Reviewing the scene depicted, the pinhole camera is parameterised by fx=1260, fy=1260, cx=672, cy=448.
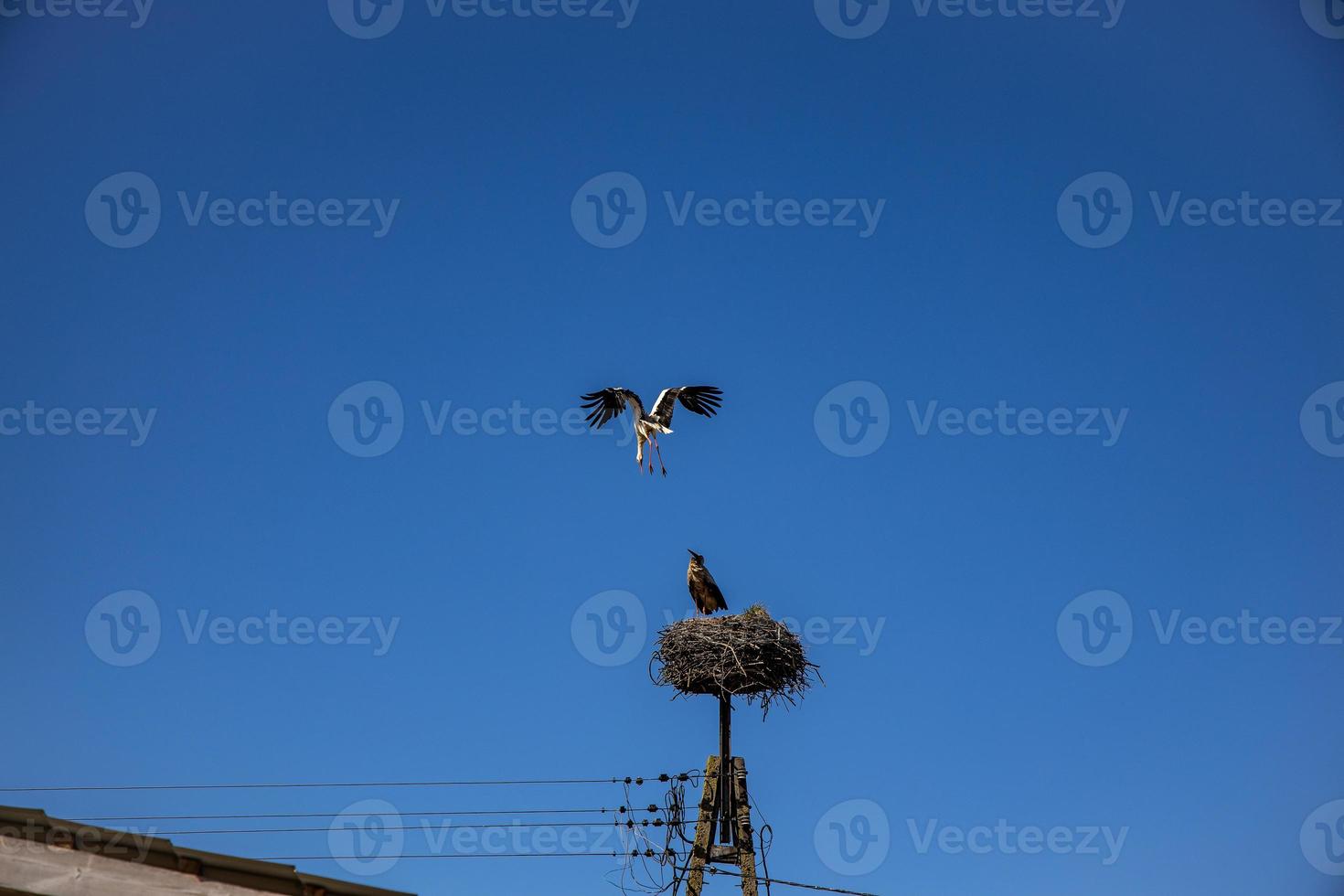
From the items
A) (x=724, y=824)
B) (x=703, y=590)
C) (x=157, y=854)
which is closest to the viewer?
(x=157, y=854)

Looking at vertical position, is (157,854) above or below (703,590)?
below

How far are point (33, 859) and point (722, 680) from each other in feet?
23.6

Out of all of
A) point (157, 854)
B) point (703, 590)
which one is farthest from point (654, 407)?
point (157, 854)

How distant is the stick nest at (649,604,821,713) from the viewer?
11.7m

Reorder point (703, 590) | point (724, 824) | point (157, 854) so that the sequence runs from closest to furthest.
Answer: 1. point (157, 854)
2. point (724, 824)
3. point (703, 590)

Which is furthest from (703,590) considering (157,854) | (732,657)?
(157,854)

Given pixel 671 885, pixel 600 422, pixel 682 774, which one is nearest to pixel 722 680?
pixel 682 774

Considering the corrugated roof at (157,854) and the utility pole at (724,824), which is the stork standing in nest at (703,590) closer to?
the utility pole at (724,824)

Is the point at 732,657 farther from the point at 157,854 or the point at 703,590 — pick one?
the point at 157,854

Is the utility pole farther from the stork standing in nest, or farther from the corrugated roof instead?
the corrugated roof

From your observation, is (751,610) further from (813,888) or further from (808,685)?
(813,888)

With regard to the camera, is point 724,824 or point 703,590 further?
point 703,590

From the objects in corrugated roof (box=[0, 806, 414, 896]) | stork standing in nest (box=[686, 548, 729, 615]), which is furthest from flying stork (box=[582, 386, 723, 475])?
corrugated roof (box=[0, 806, 414, 896])

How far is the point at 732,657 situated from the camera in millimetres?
11648
